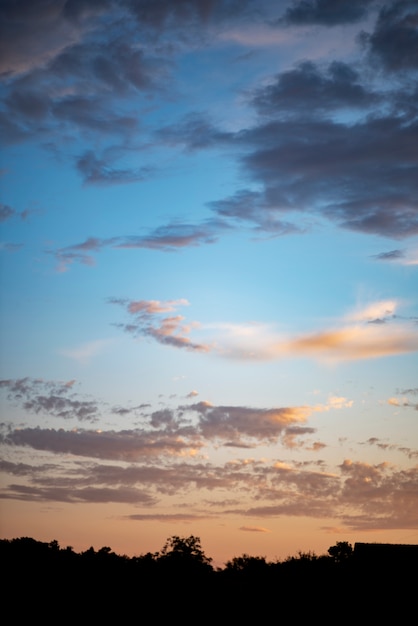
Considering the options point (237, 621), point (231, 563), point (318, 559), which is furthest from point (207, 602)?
point (231, 563)

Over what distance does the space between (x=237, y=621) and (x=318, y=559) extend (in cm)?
4078

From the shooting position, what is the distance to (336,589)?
174 feet

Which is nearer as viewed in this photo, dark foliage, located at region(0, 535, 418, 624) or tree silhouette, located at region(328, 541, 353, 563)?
dark foliage, located at region(0, 535, 418, 624)

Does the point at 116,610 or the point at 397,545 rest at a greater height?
the point at 397,545

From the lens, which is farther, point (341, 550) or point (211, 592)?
point (341, 550)

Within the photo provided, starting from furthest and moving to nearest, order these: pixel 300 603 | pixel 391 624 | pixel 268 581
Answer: pixel 268 581 → pixel 300 603 → pixel 391 624

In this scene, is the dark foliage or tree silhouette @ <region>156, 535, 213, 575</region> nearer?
the dark foliage

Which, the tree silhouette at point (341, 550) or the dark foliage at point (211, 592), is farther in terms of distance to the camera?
the tree silhouette at point (341, 550)

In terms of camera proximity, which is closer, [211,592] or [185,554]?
[211,592]

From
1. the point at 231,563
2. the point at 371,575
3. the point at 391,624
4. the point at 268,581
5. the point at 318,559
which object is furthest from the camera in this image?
the point at 231,563

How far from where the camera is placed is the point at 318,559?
8688 cm

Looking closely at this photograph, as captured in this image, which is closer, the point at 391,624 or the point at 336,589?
the point at 391,624

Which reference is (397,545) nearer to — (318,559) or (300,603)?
(300,603)

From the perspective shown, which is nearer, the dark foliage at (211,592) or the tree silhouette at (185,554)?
the dark foliage at (211,592)
